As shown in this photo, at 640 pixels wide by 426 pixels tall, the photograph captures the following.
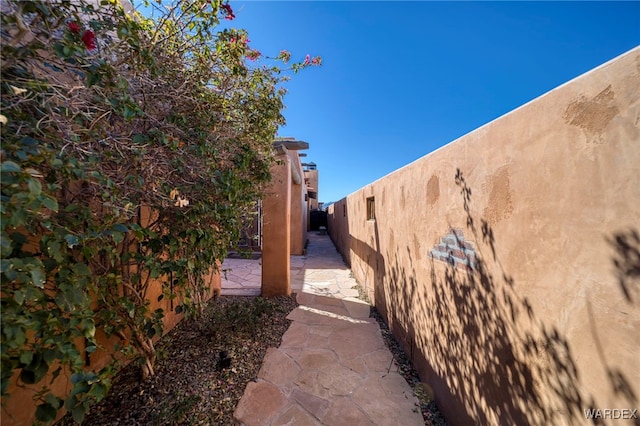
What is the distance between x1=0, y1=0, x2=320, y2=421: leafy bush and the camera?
1268 mm

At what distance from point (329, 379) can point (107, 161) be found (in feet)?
11.3

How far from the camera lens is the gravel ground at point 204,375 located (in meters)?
2.32

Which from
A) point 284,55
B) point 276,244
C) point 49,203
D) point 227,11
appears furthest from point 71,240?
point 276,244

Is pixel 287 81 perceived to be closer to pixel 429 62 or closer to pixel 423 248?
pixel 423 248

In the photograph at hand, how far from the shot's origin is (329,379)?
3070 mm

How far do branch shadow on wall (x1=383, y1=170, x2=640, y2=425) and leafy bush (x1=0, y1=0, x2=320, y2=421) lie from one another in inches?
101

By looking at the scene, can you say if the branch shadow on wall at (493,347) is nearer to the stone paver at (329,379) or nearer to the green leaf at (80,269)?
the stone paver at (329,379)

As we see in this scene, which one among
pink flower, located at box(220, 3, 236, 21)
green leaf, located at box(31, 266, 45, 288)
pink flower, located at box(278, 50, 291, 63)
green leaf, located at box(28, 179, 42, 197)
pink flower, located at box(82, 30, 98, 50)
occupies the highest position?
pink flower, located at box(278, 50, 291, 63)

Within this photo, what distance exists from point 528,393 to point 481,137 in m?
1.88

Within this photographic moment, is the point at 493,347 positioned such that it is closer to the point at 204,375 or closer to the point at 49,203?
the point at 49,203

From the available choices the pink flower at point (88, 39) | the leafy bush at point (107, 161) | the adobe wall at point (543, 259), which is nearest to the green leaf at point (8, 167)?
the leafy bush at point (107, 161)

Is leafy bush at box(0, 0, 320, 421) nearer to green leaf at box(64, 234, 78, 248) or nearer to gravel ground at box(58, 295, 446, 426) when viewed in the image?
green leaf at box(64, 234, 78, 248)

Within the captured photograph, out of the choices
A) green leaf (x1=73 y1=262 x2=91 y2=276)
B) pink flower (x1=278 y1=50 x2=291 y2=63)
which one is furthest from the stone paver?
pink flower (x1=278 y1=50 x2=291 y2=63)

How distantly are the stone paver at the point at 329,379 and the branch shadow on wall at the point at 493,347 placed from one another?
56 cm
